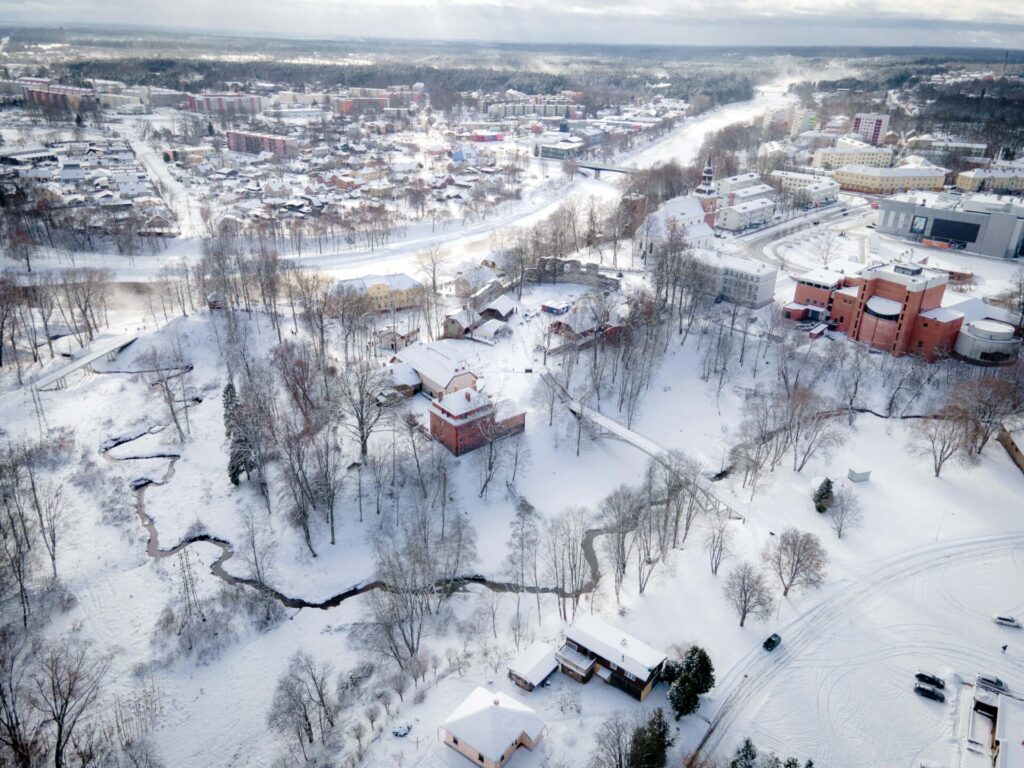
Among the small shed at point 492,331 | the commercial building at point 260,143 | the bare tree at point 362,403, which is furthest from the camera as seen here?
the commercial building at point 260,143

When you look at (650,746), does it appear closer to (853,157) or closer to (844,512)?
(844,512)

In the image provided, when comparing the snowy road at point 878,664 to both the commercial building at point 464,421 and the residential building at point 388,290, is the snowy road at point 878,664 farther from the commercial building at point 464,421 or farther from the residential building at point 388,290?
the residential building at point 388,290

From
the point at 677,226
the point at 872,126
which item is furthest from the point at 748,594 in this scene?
the point at 872,126

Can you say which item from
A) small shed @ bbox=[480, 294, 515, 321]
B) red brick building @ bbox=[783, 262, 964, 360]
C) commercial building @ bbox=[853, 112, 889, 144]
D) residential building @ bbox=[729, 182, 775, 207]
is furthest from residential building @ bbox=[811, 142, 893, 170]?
small shed @ bbox=[480, 294, 515, 321]

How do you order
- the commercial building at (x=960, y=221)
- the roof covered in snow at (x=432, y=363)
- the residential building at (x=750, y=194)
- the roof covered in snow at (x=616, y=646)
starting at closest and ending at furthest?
the roof covered in snow at (x=616, y=646) → the roof covered in snow at (x=432, y=363) → the commercial building at (x=960, y=221) → the residential building at (x=750, y=194)

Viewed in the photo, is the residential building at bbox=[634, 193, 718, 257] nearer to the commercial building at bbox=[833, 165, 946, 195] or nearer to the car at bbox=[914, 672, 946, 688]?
the commercial building at bbox=[833, 165, 946, 195]

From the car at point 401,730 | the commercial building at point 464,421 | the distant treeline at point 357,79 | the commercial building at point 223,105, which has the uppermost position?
the distant treeline at point 357,79

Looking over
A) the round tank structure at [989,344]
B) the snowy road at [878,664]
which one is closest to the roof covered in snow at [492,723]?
the snowy road at [878,664]

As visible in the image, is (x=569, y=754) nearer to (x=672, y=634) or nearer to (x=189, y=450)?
(x=672, y=634)
